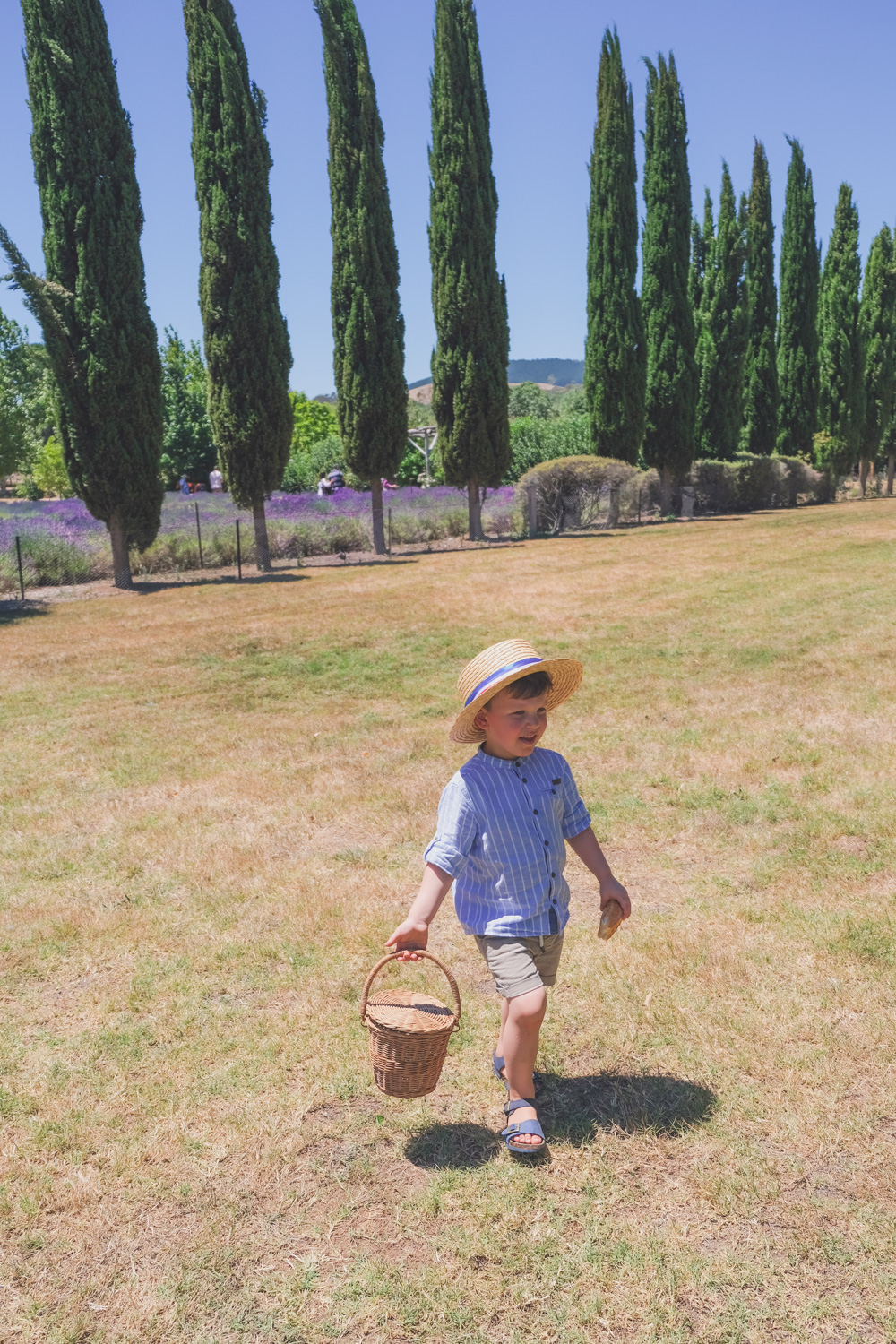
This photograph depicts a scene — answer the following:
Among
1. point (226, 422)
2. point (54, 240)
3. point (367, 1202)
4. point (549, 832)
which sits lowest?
point (367, 1202)

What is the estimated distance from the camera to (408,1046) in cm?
309

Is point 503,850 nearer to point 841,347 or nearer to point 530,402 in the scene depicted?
point 841,347

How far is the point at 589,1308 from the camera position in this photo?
254cm

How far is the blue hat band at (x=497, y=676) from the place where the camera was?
322cm

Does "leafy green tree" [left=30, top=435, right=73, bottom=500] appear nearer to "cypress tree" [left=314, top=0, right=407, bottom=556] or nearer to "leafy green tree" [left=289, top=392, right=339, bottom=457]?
"leafy green tree" [left=289, top=392, right=339, bottom=457]

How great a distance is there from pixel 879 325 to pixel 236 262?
25.1 metres

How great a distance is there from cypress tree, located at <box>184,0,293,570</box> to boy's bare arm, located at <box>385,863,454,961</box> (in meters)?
16.8


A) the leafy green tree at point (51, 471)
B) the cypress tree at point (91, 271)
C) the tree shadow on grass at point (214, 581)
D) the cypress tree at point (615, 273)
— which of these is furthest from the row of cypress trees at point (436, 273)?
the leafy green tree at point (51, 471)

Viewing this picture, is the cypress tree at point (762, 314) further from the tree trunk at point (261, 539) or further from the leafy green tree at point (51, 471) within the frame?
the leafy green tree at point (51, 471)

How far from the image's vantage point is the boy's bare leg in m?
3.08

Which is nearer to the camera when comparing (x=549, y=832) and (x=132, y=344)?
(x=549, y=832)

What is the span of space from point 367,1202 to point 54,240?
16.9 meters

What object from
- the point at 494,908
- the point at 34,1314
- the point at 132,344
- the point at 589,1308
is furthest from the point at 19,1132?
the point at 132,344

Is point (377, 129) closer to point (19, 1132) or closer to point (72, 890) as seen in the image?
point (72, 890)
